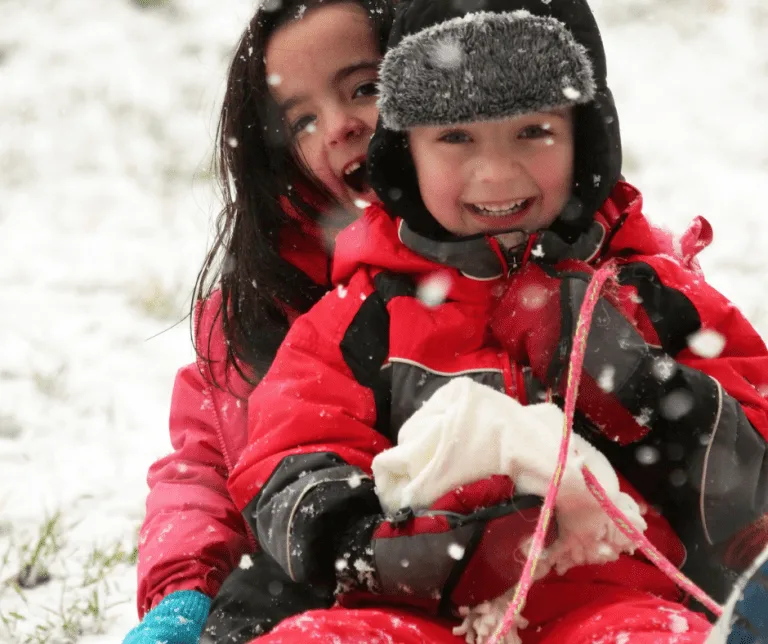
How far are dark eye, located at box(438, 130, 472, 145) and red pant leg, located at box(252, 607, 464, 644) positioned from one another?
0.84 meters

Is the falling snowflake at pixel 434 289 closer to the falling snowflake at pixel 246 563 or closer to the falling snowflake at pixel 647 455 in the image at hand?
the falling snowflake at pixel 647 455

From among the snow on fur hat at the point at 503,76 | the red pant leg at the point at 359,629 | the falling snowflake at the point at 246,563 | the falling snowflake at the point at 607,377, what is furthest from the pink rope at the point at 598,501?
the falling snowflake at the point at 246,563

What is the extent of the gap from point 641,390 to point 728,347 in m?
0.35

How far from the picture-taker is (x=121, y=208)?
16.3ft

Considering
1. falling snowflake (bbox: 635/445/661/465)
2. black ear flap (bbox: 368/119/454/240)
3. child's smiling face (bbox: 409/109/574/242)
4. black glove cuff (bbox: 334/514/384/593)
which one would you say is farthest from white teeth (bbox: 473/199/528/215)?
black glove cuff (bbox: 334/514/384/593)

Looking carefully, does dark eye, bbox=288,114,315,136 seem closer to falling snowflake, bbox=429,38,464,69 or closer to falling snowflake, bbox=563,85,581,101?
falling snowflake, bbox=429,38,464,69

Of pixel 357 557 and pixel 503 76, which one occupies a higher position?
pixel 503 76

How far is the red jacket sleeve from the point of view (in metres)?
1.63

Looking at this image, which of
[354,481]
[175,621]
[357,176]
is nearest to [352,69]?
[357,176]

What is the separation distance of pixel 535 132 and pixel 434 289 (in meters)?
0.35

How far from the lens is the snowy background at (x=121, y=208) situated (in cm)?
289

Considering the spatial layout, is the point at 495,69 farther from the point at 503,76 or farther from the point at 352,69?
the point at 352,69

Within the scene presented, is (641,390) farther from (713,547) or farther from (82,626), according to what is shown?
(82,626)

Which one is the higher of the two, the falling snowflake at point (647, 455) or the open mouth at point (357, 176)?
the open mouth at point (357, 176)
